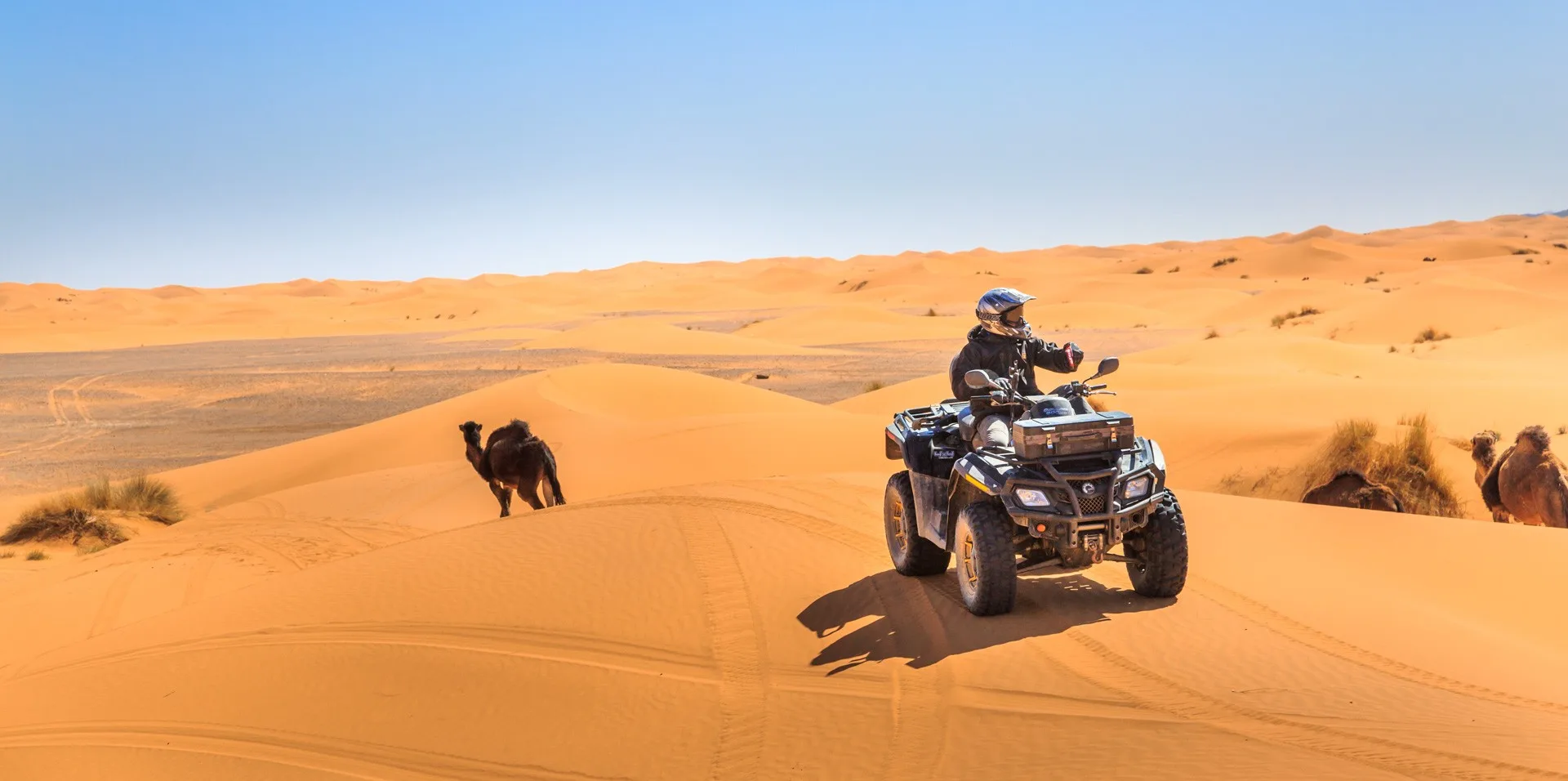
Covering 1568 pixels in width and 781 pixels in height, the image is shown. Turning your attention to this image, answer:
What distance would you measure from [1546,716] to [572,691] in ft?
15.9

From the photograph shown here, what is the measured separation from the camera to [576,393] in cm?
2303

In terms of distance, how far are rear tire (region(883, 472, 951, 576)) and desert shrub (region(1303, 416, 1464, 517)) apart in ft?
20.3

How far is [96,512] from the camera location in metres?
15.0

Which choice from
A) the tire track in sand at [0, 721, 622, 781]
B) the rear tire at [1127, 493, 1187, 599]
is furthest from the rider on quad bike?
the tire track in sand at [0, 721, 622, 781]

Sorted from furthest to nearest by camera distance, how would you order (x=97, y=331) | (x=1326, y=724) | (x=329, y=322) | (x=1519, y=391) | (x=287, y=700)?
(x=329, y=322) < (x=97, y=331) < (x=1519, y=391) < (x=287, y=700) < (x=1326, y=724)

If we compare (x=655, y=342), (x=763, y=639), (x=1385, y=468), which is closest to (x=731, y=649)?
(x=763, y=639)

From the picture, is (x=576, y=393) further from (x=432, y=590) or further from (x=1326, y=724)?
(x=1326, y=724)

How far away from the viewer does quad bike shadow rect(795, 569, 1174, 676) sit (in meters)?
6.38

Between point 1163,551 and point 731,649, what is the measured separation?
8.58 feet

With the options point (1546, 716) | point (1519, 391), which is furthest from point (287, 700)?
point (1519, 391)

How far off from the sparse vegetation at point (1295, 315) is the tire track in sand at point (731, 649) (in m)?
38.4

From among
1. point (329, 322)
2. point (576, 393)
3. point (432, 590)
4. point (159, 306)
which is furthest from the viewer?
point (159, 306)

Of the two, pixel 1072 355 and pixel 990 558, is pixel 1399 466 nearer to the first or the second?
pixel 1072 355

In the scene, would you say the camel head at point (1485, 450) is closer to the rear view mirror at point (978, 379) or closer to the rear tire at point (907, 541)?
the rear tire at point (907, 541)
